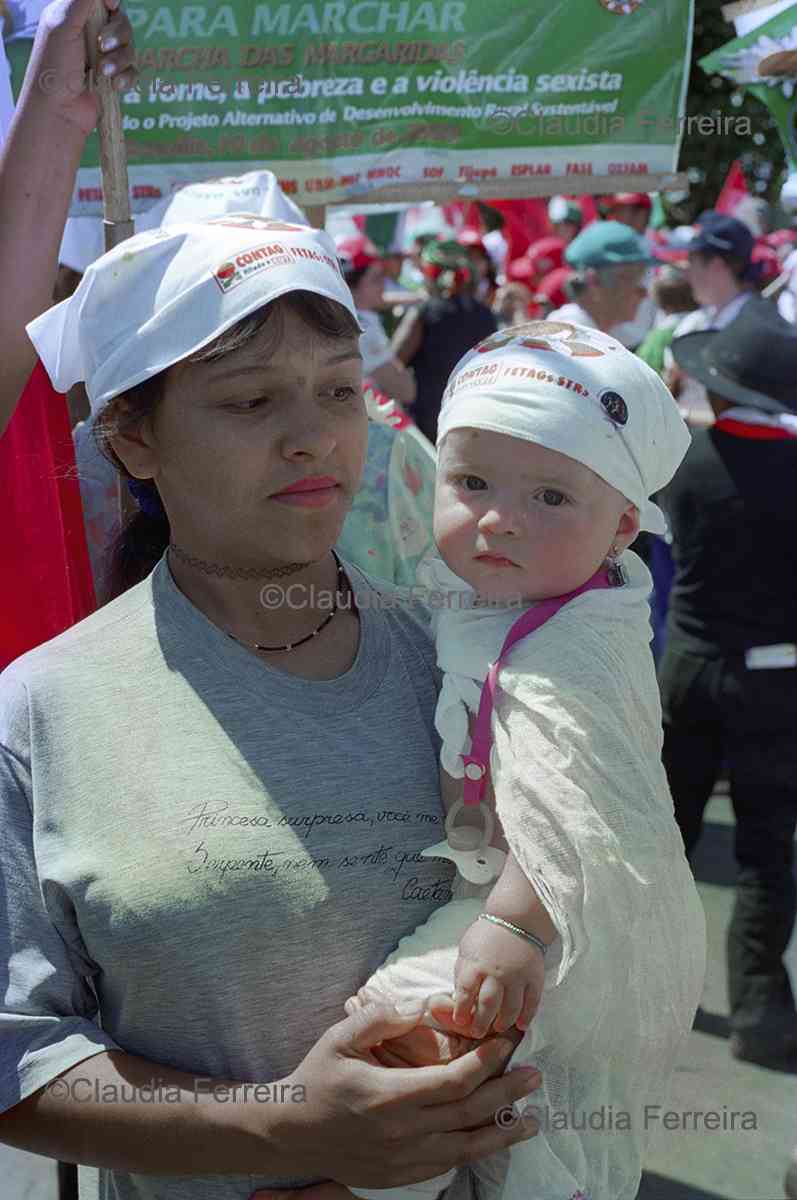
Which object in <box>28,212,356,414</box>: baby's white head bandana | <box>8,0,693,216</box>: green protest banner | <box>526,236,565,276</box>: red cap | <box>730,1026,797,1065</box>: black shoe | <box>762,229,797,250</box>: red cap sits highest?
<box>28,212,356,414</box>: baby's white head bandana

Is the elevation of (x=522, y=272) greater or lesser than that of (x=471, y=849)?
lesser

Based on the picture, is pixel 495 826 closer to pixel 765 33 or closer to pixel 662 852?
pixel 662 852

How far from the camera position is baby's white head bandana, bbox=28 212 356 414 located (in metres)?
1.64

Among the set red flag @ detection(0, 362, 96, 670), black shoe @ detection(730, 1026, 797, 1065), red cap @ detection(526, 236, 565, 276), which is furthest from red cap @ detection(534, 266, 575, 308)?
red flag @ detection(0, 362, 96, 670)

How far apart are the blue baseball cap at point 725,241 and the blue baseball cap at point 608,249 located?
12.7 inches

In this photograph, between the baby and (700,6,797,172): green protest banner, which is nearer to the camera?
the baby

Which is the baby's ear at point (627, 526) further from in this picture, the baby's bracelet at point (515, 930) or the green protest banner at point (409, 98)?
the green protest banner at point (409, 98)

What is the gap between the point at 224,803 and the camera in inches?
62.2

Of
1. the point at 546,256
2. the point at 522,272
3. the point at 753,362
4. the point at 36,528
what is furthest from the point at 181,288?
the point at 522,272

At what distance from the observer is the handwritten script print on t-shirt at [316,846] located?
5.12 ft

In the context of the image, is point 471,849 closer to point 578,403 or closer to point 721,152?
point 578,403

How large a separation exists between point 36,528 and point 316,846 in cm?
96

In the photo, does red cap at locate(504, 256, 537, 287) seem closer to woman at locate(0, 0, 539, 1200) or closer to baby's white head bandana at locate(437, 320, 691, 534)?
baby's white head bandana at locate(437, 320, 691, 534)

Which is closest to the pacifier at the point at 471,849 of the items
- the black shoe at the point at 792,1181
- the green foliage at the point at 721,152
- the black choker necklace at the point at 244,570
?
the black choker necklace at the point at 244,570
